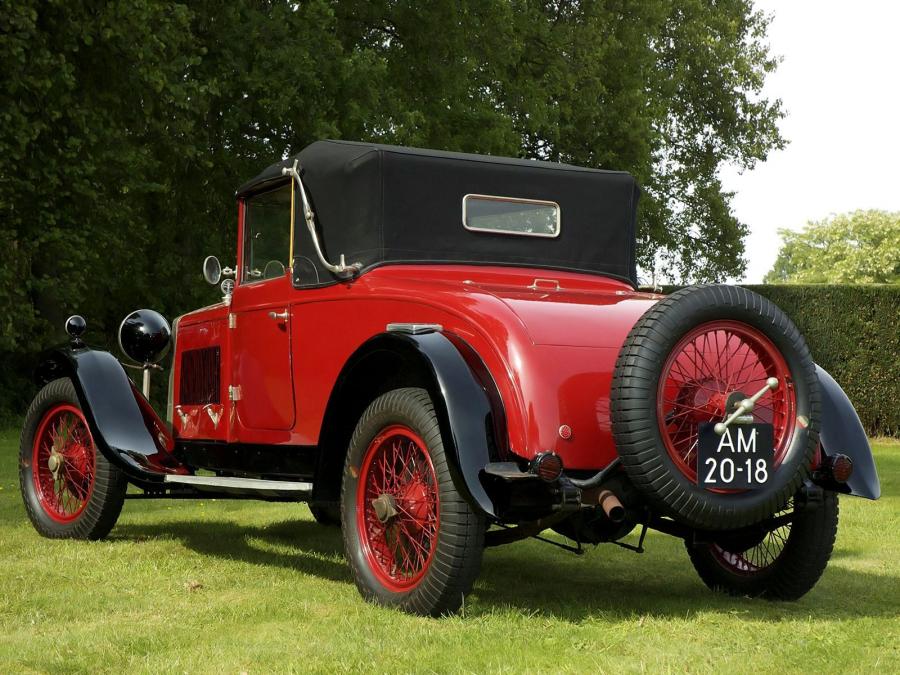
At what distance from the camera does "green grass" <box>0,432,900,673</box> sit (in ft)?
13.2

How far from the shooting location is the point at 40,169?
16.2m

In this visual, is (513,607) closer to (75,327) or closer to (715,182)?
(75,327)

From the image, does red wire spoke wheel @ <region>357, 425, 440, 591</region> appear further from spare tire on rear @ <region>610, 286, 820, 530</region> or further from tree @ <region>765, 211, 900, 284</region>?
tree @ <region>765, 211, 900, 284</region>

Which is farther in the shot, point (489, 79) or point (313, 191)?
point (489, 79)

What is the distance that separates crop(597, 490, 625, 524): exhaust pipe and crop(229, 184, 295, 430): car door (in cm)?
206

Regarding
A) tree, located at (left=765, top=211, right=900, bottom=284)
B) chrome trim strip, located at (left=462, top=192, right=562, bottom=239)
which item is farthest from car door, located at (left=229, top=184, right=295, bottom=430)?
tree, located at (left=765, top=211, right=900, bottom=284)

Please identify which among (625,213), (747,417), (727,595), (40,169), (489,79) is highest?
(489,79)

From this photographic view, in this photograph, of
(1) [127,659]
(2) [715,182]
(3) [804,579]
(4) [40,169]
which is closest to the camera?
(1) [127,659]

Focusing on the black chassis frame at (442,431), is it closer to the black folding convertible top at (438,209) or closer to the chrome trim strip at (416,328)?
the chrome trim strip at (416,328)

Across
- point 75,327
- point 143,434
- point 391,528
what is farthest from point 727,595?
point 75,327

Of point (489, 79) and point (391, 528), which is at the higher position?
point (489, 79)

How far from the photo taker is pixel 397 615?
462 cm

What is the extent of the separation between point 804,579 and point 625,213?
2274 mm

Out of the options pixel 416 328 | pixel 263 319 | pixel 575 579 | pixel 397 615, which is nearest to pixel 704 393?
pixel 416 328
